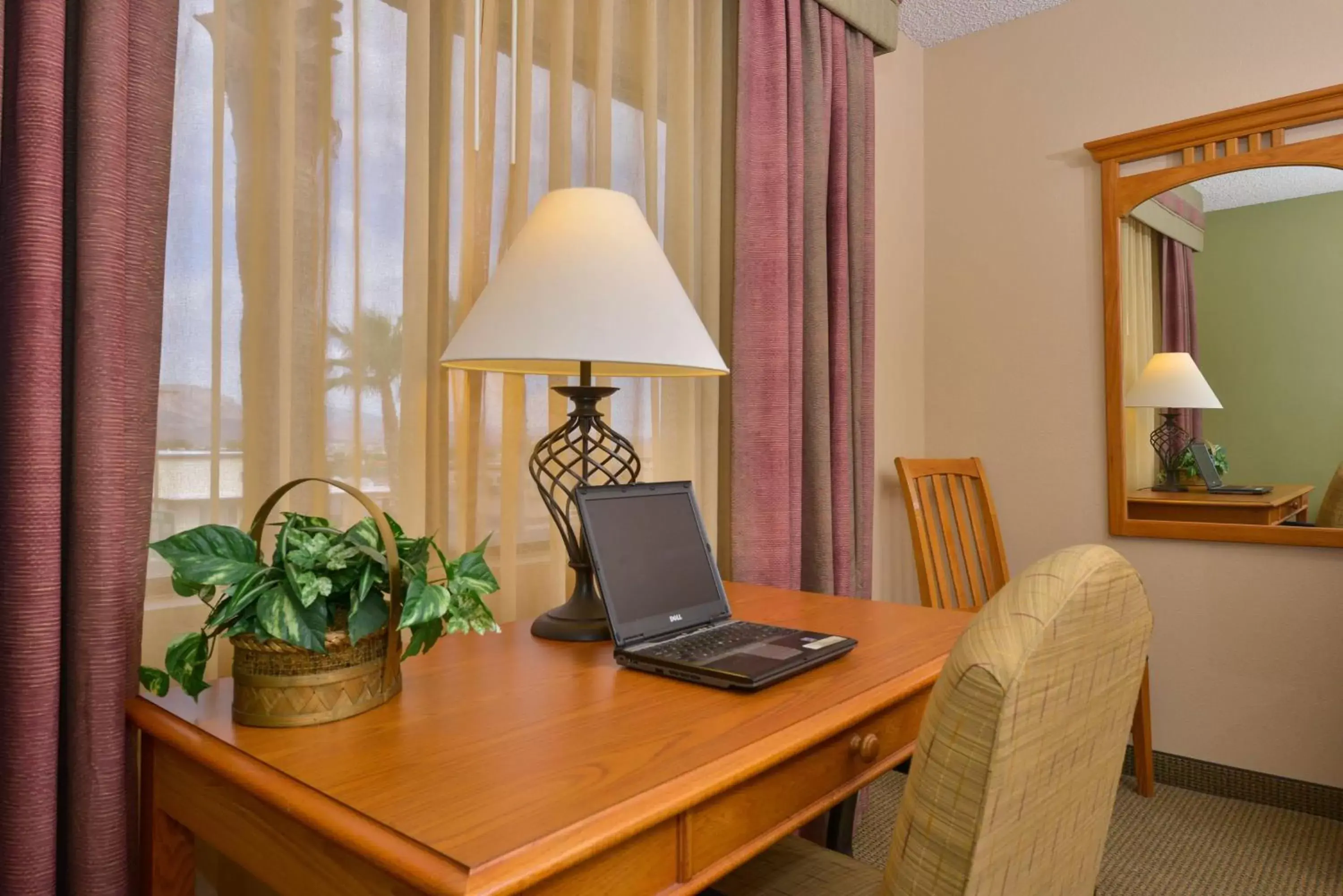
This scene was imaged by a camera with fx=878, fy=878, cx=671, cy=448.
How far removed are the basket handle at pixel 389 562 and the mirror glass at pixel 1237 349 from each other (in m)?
2.32

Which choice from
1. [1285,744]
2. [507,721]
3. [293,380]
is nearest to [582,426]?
[293,380]

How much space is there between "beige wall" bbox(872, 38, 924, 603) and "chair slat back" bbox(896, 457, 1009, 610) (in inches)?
6.6

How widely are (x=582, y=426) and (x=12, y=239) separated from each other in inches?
28.9

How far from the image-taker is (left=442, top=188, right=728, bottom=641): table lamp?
118cm

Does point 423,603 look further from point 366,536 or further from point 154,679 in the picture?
point 154,679

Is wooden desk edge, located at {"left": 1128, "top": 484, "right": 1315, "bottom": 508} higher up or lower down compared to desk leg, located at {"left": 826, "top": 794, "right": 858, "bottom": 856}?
higher up

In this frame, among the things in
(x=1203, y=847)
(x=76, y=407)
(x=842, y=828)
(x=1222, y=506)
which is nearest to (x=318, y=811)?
(x=76, y=407)

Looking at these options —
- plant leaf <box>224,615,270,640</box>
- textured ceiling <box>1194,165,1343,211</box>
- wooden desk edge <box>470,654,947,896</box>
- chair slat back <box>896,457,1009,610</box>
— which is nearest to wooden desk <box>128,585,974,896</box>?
wooden desk edge <box>470,654,947,896</box>

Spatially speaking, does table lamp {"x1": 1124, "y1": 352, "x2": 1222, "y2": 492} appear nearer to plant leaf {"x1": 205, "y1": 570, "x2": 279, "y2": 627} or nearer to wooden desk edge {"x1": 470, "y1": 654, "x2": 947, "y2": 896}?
wooden desk edge {"x1": 470, "y1": 654, "x2": 947, "y2": 896}

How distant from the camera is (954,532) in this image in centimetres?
273

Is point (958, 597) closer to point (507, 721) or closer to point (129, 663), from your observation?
point (507, 721)

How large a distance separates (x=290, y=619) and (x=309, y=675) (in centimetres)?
7

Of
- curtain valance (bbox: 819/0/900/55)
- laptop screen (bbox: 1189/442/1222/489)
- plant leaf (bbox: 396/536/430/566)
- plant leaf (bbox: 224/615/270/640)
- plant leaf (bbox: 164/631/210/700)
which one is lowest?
plant leaf (bbox: 164/631/210/700)

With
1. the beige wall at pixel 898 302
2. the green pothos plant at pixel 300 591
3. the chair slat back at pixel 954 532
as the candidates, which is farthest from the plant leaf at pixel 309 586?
the beige wall at pixel 898 302
